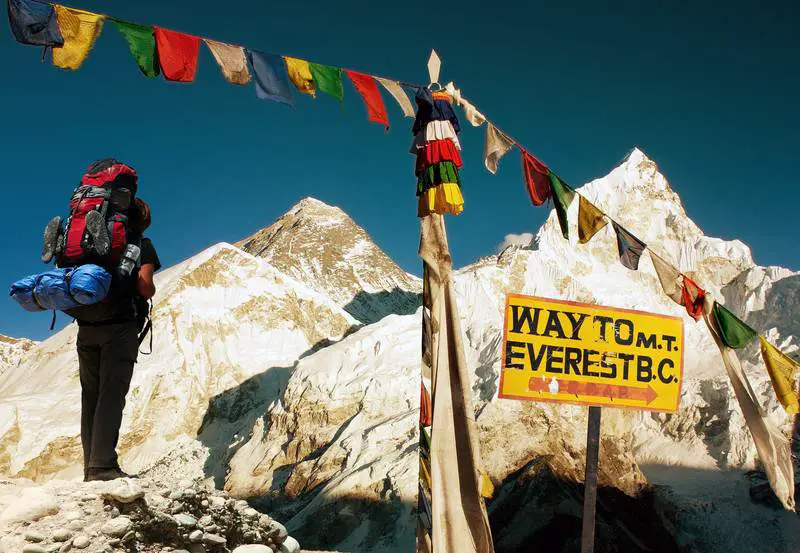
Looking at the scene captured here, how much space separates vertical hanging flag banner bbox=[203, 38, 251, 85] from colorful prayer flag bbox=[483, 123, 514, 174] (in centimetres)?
275

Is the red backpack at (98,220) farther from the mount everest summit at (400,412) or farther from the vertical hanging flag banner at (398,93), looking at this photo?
the mount everest summit at (400,412)

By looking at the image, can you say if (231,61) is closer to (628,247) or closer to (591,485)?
(628,247)

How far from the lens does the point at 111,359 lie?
4.25m

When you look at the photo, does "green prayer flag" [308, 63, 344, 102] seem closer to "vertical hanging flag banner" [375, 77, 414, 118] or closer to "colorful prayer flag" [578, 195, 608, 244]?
"vertical hanging flag banner" [375, 77, 414, 118]

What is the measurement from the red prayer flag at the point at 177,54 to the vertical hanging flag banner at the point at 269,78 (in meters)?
0.59

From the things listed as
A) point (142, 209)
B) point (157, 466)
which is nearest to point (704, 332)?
point (157, 466)

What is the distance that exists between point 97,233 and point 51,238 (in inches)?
17.6

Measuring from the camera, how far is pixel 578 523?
80.1 ft

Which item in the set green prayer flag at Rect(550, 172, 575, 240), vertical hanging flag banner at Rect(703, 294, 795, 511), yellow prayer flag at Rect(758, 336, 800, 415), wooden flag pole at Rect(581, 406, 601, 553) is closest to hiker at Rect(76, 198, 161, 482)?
wooden flag pole at Rect(581, 406, 601, 553)

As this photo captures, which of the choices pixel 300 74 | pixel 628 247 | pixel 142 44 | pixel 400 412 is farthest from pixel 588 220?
pixel 400 412

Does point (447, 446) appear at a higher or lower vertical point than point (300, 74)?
lower

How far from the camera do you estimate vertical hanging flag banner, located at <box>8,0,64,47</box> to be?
5266mm

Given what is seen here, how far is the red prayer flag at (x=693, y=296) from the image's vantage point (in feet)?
25.7

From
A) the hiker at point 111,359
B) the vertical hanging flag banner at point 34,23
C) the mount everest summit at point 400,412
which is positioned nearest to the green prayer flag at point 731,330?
the hiker at point 111,359
